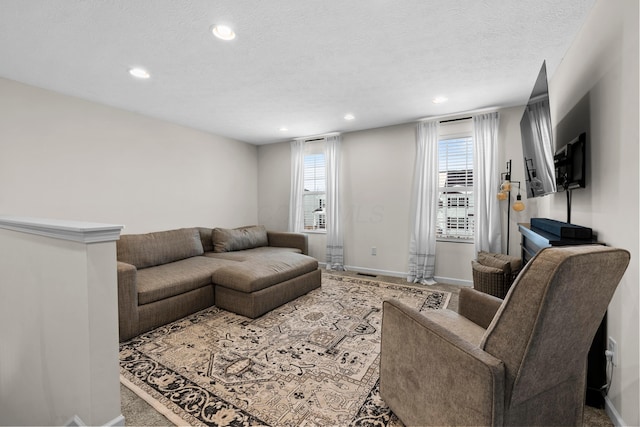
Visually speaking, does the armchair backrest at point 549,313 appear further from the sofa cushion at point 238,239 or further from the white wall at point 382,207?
the sofa cushion at point 238,239

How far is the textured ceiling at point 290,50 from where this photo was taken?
181cm

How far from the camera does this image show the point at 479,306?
5.63 ft

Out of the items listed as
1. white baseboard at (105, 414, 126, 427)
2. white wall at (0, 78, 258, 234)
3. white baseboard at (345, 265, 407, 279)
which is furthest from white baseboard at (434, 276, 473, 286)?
white baseboard at (105, 414, 126, 427)

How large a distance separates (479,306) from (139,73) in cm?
339

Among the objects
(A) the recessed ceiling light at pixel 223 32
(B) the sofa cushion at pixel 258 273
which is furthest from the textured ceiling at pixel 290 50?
(B) the sofa cushion at pixel 258 273

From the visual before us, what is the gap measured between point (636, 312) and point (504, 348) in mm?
887

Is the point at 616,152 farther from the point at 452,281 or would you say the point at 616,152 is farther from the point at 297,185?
the point at 297,185

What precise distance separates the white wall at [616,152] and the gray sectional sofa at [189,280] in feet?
8.41

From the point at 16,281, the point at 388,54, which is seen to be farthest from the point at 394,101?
the point at 16,281

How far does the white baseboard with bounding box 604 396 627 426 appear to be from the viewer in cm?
139

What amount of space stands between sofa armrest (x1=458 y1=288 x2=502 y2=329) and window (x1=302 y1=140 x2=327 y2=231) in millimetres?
3440

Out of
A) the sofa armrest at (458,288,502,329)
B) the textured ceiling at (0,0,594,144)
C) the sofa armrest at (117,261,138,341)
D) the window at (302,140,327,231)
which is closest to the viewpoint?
the sofa armrest at (458,288,502,329)

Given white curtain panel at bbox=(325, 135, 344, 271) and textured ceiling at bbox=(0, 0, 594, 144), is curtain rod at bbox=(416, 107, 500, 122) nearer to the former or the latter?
textured ceiling at bbox=(0, 0, 594, 144)

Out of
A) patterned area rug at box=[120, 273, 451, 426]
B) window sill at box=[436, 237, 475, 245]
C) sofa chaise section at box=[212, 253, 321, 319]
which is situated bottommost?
patterned area rug at box=[120, 273, 451, 426]
